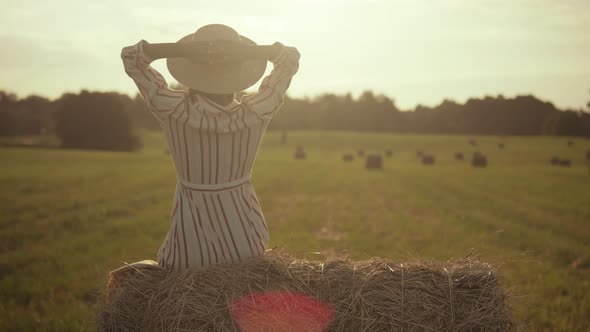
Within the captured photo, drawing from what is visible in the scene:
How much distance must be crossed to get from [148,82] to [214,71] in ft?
1.46

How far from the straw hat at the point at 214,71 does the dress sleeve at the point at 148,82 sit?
13cm

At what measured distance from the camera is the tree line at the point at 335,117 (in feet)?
26.1

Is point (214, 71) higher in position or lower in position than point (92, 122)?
lower

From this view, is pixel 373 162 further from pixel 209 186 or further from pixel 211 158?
pixel 211 158

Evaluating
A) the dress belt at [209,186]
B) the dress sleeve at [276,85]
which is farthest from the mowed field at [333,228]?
the dress sleeve at [276,85]

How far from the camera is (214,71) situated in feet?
9.29

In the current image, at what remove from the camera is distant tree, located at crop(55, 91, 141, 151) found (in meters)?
57.3

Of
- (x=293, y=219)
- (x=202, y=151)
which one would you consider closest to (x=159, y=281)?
(x=202, y=151)

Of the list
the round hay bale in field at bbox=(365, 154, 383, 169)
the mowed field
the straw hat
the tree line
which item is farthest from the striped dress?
the round hay bale in field at bbox=(365, 154, 383, 169)

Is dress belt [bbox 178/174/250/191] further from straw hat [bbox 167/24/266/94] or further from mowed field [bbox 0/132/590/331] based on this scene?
mowed field [bbox 0/132/590/331]

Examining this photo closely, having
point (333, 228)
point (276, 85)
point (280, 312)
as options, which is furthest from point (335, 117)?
point (280, 312)

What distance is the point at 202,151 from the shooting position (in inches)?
116

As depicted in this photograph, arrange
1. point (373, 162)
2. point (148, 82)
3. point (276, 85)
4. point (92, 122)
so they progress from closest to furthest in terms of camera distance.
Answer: point (148, 82), point (276, 85), point (373, 162), point (92, 122)

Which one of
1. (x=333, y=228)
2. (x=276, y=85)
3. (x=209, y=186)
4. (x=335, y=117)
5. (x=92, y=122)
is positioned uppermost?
(x=335, y=117)
